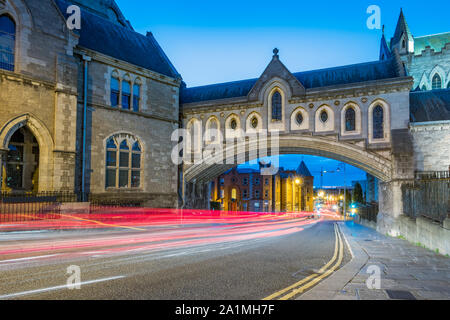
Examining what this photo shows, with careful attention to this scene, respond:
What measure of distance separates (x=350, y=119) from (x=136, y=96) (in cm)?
1523

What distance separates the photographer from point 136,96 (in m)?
24.5

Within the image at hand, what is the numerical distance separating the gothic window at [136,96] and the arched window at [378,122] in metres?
16.4

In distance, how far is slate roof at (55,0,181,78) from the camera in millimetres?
22875

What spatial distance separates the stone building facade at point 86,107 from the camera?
702 inches

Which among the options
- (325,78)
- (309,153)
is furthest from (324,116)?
(325,78)

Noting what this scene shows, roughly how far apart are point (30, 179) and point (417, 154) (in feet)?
76.5

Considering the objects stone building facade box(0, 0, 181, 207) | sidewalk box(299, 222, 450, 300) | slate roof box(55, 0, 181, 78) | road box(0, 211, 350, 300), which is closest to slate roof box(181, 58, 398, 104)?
slate roof box(55, 0, 181, 78)

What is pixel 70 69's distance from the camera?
19547 mm

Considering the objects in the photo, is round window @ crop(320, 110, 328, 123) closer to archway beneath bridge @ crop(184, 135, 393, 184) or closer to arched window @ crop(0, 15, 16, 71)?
archway beneath bridge @ crop(184, 135, 393, 184)

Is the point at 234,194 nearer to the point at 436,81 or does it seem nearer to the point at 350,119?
the point at 436,81

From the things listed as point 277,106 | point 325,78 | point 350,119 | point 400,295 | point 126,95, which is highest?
point 325,78

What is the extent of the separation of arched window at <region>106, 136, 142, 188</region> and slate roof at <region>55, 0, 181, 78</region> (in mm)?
6067

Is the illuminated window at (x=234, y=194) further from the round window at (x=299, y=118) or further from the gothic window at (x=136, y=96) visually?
the gothic window at (x=136, y=96)
